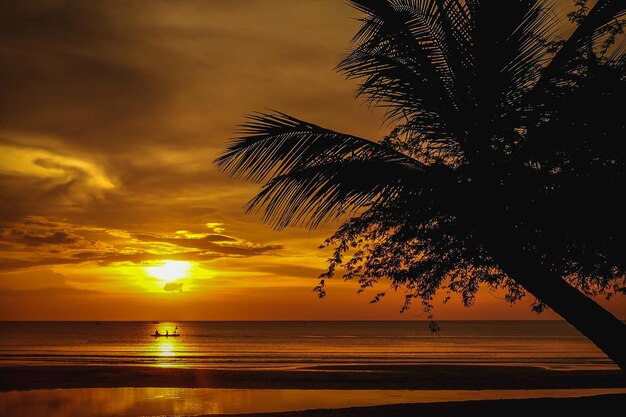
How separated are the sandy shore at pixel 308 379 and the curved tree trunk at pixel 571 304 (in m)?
20.2

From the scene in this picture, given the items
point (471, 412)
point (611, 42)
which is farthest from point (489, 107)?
point (471, 412)

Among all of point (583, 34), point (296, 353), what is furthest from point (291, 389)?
point (296, 353)

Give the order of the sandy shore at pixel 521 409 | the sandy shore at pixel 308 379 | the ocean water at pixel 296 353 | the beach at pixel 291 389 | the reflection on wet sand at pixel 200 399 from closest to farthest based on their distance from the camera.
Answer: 1. the sandy shore at pixel 521 409
2. the beach at pixel 291 389
3. the reflection on wet sand at pixel 200 399
4. the sandy shore at pixel 308 379
5. the ocean water at pixel 296 353

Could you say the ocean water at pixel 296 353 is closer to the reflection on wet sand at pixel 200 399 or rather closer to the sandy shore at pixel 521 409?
the reflection on wet sand at pixel 200 399

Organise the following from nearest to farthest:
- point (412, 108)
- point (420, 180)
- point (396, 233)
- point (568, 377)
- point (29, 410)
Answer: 1. point (420, 180)
2. point (412, 108)
3. point (396, 233)
4. point (29, 410)
5. point (568, 377)

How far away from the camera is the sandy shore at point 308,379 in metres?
27.3

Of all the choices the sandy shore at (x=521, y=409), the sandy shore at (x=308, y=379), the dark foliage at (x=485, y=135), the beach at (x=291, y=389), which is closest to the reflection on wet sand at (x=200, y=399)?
the beach at (x=291, y=389)

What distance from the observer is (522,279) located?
731 cm

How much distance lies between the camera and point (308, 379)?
30734mm

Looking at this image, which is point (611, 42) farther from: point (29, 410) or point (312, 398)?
point (29, 410)

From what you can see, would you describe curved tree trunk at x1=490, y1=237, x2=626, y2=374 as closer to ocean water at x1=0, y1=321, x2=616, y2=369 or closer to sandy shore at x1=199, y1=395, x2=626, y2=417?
sandy shore at x1=199, y1=395, x2=626, y2=417

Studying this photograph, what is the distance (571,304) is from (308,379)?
25.0 meters

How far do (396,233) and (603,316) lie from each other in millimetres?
2739

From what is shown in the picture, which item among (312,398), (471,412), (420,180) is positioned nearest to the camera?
(420,180)
